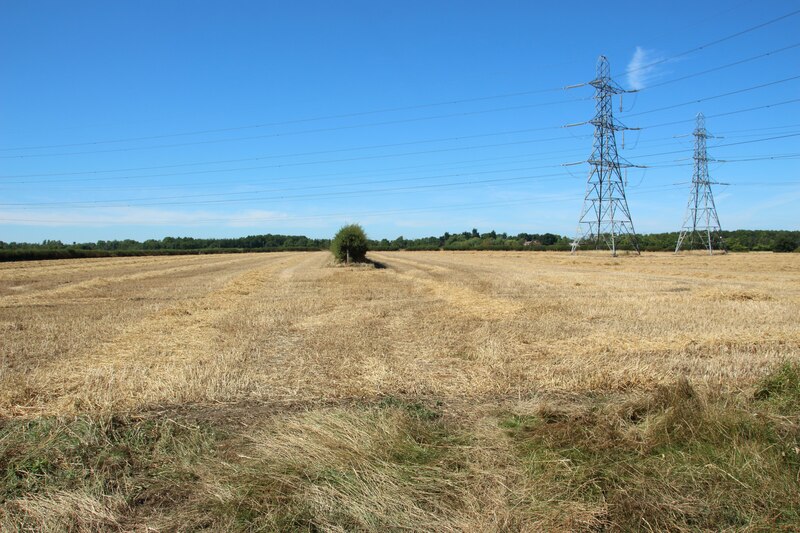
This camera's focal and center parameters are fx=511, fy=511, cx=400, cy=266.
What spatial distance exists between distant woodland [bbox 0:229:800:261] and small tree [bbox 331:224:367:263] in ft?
87.8

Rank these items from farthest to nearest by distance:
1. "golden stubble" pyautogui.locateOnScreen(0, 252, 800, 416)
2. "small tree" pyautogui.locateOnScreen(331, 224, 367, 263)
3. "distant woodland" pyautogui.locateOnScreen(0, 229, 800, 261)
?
1. "distant woodland" pyautogui.locateOnScreen(0, 229, 800, 261)
2. "small tree" pyautogui.locateOnScreen(331, 224, 367, 263)
3. "golden stubble" pyautogui.locateOnScreen(0, 252, 800, 416)

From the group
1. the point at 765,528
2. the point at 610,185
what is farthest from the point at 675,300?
the point at 610,185

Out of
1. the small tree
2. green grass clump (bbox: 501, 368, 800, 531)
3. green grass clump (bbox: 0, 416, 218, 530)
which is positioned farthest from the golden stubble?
the small tree

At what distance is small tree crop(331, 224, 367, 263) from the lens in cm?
3892

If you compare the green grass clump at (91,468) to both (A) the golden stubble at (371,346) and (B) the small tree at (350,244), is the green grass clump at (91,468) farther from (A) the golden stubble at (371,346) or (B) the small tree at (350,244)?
(B) the small tree at (350,244)

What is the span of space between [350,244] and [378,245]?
258ft

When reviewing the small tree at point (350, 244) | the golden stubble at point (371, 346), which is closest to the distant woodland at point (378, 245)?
the small tree at point (350, 244)

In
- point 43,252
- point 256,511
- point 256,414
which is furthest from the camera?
point 43,252

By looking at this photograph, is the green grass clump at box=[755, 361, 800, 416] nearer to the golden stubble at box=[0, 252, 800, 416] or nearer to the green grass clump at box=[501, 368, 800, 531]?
the green grass clump at box=[501, 368, 800, 531]

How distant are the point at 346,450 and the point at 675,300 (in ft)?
46.6

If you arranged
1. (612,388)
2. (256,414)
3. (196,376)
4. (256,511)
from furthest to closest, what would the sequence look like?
(196,376) → (612,388) → (256,414) → (256,511)

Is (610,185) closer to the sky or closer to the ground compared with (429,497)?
closer to the sky

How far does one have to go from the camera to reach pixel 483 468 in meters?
4.06

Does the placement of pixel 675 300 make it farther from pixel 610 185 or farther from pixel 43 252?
pixel 43 252
